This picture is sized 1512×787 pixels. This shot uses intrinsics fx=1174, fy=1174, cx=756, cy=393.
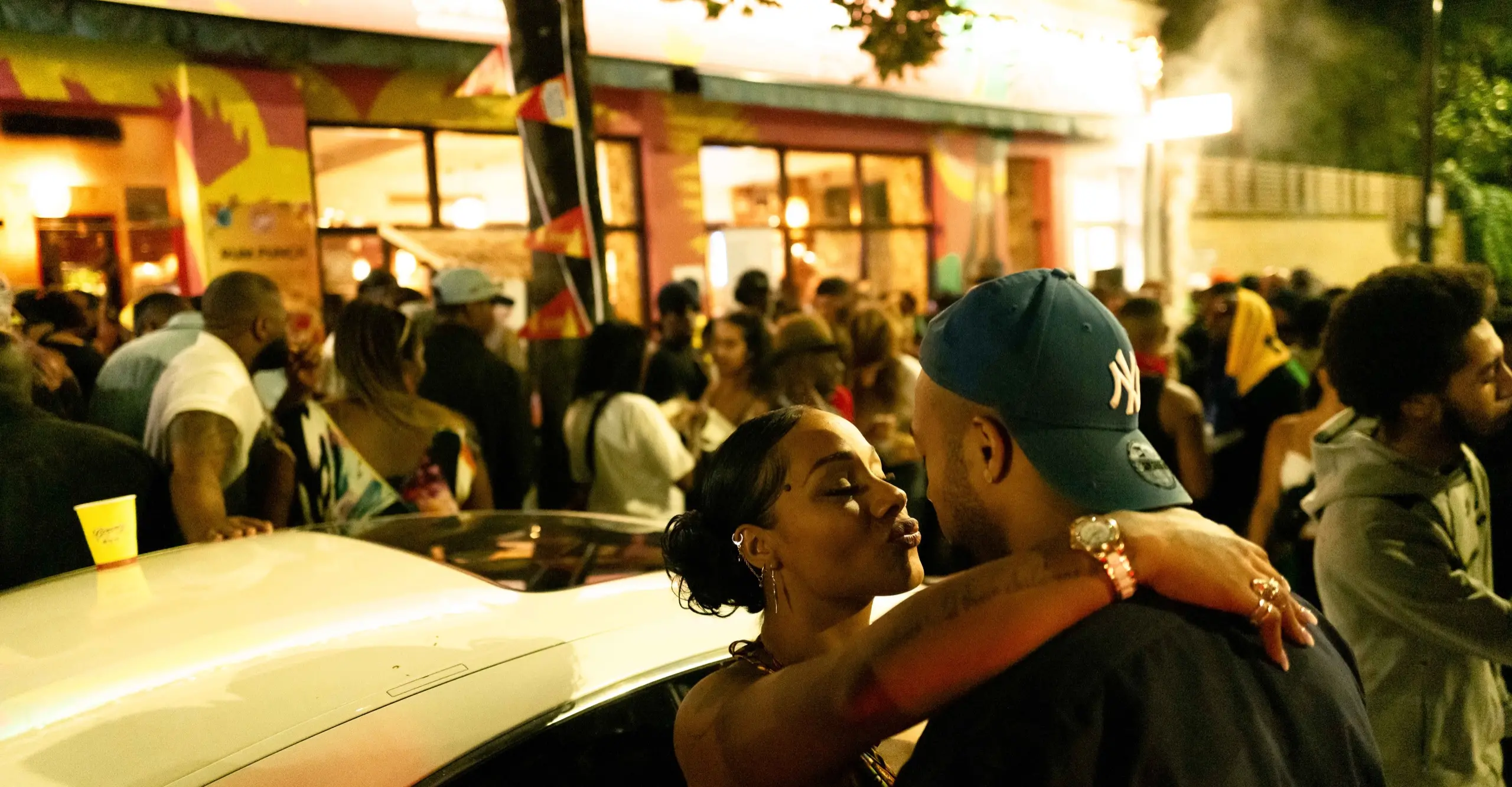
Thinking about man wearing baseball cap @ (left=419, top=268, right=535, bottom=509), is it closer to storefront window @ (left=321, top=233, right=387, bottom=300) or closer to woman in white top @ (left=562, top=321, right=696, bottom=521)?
woman in white top @ (left=562, top=321, right=696, bottom=521)

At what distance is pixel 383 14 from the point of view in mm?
9797

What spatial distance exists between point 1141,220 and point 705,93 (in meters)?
10.1

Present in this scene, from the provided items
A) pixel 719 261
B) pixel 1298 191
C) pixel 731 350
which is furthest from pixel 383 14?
pixel 1298 191

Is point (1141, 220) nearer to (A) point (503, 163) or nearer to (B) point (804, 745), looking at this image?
(A) point (503, 163)

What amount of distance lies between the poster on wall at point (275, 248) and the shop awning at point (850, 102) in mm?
2888

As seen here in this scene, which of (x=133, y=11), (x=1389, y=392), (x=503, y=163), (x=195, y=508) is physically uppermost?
(x=133, y=11)

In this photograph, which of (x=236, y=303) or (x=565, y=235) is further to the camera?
(x=565, y=235)

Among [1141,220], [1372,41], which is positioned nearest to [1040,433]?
[1141,220]

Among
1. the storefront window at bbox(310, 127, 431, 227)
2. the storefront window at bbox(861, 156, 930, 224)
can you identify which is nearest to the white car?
the storefront window at bbox(310, 127, 431, 227)

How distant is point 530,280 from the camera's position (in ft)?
19.5

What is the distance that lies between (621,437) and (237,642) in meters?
3.21

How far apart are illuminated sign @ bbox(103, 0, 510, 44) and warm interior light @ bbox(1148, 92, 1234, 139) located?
10.9 metres

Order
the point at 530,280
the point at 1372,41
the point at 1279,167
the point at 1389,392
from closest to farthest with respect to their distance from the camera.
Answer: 1. the point at 1389,392
2. the point at 530,280
3. the point at 1279,167
4. the point at 1372,41

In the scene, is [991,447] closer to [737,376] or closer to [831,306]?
[737,376]
